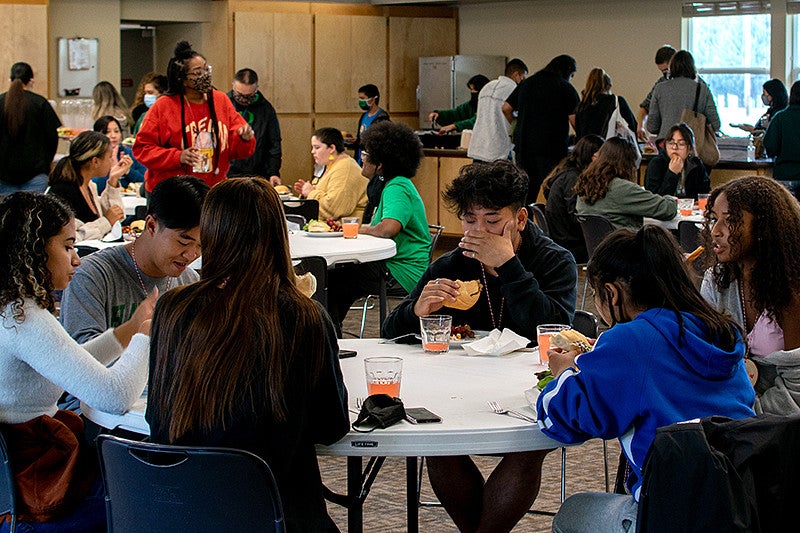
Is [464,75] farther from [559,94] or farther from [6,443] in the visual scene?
[6,443]

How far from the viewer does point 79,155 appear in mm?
5898

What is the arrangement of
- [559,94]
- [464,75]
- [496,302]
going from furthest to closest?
[464,75], [559,94], [496,302]

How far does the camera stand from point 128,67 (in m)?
14.9

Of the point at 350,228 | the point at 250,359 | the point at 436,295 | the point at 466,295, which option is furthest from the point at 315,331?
the point at 350,228

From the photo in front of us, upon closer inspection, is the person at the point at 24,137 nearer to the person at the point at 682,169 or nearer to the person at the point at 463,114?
the person at the point at 463,114

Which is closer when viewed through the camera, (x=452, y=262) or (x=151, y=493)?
(x=151, y=493)

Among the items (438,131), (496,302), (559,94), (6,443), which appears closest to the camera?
(6,443)

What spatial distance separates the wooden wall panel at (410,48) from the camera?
1380cm

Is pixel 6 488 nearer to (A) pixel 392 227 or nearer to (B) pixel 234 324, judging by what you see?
(B) pixel 234 324

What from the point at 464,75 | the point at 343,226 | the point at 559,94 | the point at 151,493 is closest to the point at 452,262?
the point at 151,493

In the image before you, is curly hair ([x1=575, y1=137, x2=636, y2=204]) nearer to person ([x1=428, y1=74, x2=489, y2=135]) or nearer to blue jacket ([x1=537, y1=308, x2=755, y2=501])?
blue jacket ([x1=537, y1=308, x2=755, y2=501])

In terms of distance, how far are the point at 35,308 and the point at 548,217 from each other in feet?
16.8

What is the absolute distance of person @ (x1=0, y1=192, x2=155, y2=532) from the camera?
2529mm

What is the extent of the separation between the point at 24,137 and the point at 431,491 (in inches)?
230
